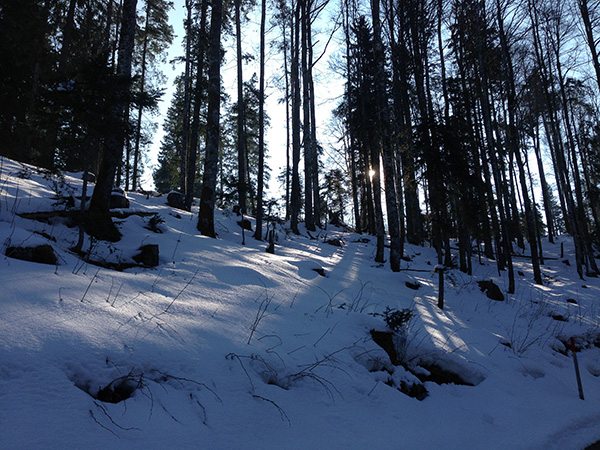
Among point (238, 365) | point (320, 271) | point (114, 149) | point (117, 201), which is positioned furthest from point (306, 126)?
point (238, 365)

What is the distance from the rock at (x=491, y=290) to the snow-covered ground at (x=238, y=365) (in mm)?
2994

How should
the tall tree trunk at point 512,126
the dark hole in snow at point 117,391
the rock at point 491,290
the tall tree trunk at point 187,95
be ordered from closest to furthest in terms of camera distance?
1. the dark hole in snow at point 117,391
2. the rock at point 491,290
3. the tall tree trunk at point 512,126
4. the tall tree trunk at point 187,95

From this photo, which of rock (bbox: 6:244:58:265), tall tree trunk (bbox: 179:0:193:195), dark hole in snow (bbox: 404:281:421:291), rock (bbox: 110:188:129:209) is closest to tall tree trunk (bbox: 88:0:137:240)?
rock (bbox: 110:188:129:209)

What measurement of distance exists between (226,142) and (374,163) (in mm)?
18967

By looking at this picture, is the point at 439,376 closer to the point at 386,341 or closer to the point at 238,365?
the point at 386,341

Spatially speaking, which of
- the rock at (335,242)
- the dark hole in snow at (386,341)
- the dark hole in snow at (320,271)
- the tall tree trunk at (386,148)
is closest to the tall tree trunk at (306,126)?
the rock at (335,242)

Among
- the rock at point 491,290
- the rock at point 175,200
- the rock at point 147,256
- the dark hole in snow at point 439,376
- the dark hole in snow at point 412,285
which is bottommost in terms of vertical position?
the dark hole in snow at point 439,376

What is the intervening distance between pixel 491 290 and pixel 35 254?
10.6 m

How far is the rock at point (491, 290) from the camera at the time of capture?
31.6ft

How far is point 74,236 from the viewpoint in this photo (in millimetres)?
6109

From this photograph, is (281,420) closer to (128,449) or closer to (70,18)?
(128,449)

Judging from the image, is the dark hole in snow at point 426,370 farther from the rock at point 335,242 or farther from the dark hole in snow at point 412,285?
the rock at point 335,242

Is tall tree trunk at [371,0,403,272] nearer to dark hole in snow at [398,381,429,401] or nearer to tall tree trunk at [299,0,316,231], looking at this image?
tall tree trunk at [299,0,316,231]

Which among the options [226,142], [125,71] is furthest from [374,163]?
[226,142]
